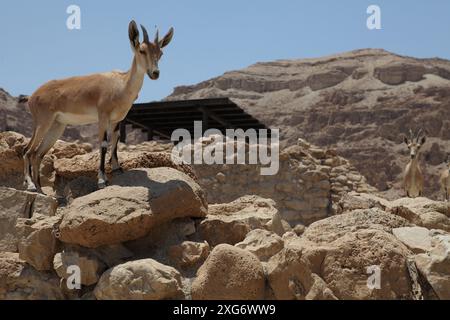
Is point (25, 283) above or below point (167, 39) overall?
below

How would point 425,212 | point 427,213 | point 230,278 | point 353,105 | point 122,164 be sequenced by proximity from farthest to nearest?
point 353,105, point 425,212, point 427,213, point 122,164, point 230,278

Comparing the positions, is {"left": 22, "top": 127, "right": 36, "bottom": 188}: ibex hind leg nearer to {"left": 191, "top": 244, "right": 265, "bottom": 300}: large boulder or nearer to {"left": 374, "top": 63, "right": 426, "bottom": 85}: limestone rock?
{"left": 191, "top": 244, "right": 265, "bottom": 300}: large boulder

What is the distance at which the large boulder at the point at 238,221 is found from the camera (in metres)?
6.14

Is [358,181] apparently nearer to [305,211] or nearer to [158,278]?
[305,211]

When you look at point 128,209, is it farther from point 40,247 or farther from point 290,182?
point 290,182

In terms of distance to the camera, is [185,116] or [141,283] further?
[185,116]

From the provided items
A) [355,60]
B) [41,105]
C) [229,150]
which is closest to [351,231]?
[41,105]

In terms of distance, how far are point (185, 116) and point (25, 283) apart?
1448 centimetres

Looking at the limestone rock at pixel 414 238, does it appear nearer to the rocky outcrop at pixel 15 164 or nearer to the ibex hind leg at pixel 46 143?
the ibex hind leg at pixel 46 143

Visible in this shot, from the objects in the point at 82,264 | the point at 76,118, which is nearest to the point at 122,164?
the point at 76,118

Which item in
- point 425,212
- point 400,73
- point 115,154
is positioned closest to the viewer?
point 115,154

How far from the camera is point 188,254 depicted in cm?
557
